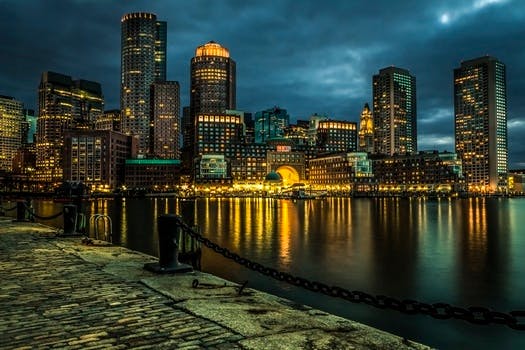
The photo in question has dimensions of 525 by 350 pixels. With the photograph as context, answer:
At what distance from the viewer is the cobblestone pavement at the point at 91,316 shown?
7.37 metres

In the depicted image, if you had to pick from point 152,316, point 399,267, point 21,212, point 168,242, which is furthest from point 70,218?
point 399,267

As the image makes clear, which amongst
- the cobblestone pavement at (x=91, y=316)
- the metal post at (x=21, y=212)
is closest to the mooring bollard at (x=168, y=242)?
the cobblestone pavement at (x=91, y=316)

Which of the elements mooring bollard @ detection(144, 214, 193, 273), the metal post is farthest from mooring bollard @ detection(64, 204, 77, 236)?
the metal post

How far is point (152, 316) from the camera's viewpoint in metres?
8.84

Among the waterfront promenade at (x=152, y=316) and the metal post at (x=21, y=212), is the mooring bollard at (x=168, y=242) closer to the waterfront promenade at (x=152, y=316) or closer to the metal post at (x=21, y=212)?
the waterfront promenade at (x=152, y=316)

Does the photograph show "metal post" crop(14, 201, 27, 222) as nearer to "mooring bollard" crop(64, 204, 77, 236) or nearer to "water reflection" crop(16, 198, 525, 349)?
"water reflection" crop(16, 198, 525, 349)

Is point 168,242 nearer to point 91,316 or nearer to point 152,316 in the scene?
point 91,316

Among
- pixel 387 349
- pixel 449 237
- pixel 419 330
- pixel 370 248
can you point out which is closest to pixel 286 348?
pixel 387 349

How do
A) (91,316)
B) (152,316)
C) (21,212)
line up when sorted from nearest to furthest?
(152,316)
(91,316)
(21,212)

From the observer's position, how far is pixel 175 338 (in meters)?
7.47

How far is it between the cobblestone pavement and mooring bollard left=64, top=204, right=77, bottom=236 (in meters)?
11.0

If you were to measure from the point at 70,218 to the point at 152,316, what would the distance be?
18.9m

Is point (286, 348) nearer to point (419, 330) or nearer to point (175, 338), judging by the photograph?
point (175, 338)

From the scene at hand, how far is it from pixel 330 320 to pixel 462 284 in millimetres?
18240
